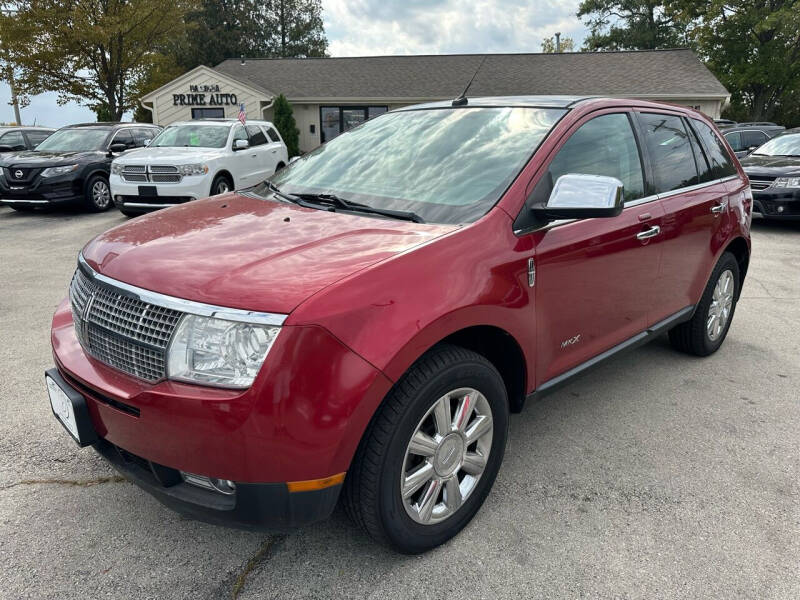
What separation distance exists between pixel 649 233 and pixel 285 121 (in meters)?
24.3

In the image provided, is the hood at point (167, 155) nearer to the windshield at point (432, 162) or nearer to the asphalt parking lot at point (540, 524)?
the asphalt parking lot at point (540, 524)

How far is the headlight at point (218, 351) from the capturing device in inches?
71.9

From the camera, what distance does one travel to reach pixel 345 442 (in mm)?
1929

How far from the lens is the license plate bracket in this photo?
2.16m

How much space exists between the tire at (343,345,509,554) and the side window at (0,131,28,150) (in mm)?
14953

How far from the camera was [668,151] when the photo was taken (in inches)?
144

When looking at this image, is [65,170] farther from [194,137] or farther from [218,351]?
[218,351]

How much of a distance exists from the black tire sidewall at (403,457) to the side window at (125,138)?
485 inches

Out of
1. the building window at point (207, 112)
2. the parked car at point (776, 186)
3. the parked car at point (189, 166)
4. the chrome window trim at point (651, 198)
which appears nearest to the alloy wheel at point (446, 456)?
the chrome window trim at point (651, 198)

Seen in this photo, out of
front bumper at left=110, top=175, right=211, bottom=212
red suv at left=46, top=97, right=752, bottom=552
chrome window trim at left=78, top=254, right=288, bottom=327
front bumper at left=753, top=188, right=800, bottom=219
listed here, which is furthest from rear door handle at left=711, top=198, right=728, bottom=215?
front bumper at left=110, top=175, right=211, bottom=212

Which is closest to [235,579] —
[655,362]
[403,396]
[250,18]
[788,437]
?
[403,396]

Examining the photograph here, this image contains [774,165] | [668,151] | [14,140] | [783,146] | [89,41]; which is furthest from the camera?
[89,41]

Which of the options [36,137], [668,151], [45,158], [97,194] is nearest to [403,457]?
[668,151]

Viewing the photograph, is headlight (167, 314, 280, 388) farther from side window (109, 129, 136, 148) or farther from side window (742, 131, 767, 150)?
side window (742, 131, 767, 150)
